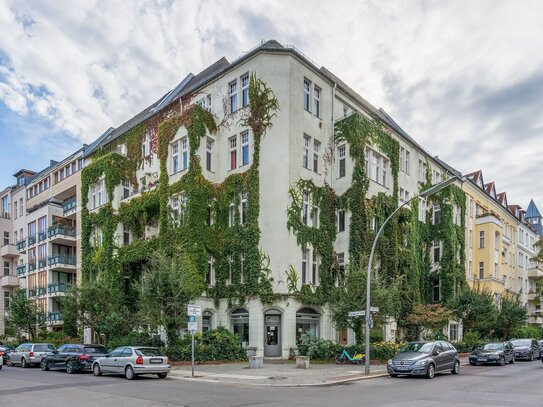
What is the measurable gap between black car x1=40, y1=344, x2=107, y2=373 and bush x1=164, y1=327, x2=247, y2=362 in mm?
3745

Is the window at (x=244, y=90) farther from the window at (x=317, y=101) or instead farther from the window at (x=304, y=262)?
the window at (x=304, y=262)

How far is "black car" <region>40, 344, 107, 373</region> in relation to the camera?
24156 mm

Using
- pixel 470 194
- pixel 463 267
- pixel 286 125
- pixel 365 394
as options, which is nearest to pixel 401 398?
pixel 365 394

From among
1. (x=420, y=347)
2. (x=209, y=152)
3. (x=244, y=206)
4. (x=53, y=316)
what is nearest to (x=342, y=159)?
(x=244, y=206)

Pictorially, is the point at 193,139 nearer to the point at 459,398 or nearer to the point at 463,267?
the point at 459,398

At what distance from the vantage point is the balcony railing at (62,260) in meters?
48.2

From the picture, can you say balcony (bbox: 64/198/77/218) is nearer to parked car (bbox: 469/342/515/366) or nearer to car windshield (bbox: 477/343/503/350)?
parked car (bbox: 469/342/515/366)

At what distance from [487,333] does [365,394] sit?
30.3 metres

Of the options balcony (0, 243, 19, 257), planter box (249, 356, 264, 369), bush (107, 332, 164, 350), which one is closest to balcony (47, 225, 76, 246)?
balcony (0, 243, 19, 257)

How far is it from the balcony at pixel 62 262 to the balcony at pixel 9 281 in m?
10.8

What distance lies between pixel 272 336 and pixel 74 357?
11.5m

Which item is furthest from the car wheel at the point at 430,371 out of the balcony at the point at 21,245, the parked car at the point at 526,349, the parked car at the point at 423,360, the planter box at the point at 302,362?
the balcony at the point at 21,245

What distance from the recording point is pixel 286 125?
32.2 m

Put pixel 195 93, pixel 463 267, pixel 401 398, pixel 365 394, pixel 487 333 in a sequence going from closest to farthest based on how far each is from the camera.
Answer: pixel 401 398 → pixel 365 394 → pixel 195 93 → pixel 487 333 → pixel 463 267
